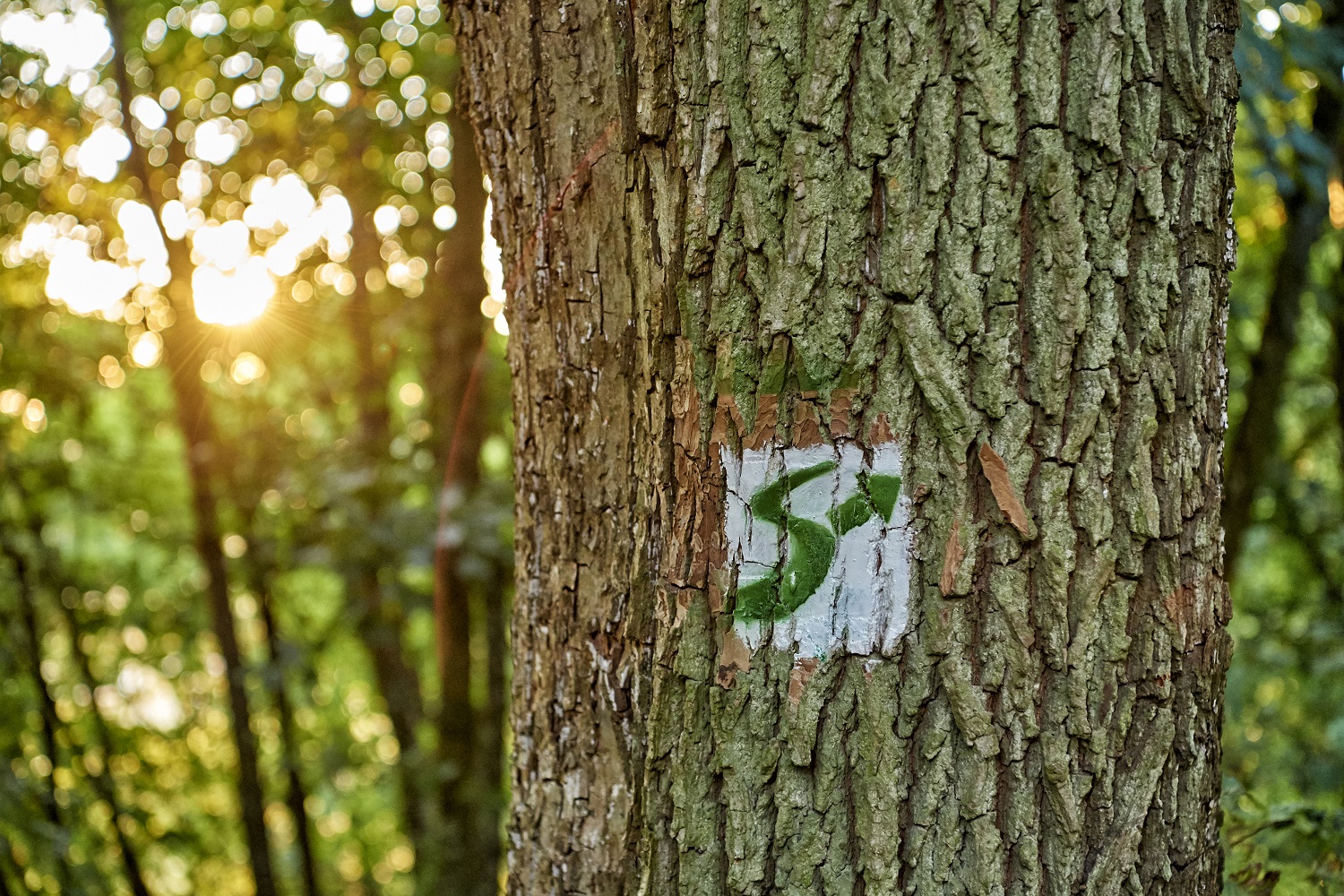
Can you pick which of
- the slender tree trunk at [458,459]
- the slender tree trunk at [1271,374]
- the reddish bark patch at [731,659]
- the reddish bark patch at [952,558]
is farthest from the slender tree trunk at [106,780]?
the slender tree trunk at [1271,374]

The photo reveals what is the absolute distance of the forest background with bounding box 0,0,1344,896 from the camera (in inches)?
122

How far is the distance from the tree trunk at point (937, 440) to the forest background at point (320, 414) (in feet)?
4.74

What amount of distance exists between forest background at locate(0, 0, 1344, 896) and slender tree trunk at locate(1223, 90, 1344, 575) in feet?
0.05

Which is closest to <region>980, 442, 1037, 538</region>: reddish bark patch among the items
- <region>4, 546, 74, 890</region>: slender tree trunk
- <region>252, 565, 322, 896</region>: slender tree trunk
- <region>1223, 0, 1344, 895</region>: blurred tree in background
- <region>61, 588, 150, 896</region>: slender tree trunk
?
<region>1223, 0, 1344, 895</region>: blurred tree in background

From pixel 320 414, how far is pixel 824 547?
4482 millimetres

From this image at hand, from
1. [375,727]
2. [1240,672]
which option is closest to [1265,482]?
[1240,672]

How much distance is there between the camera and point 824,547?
1072mm

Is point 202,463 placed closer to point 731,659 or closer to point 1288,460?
point 731,659

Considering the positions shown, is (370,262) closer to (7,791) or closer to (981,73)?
(7,791)

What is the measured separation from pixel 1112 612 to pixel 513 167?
3.20 ft

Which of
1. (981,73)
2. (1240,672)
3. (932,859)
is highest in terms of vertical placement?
(981,73)

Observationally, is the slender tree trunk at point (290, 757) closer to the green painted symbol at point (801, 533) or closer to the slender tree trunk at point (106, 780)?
the slender tree trunk at point (106, 780)

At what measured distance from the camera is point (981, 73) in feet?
3.31

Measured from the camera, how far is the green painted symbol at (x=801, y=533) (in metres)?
1.05
